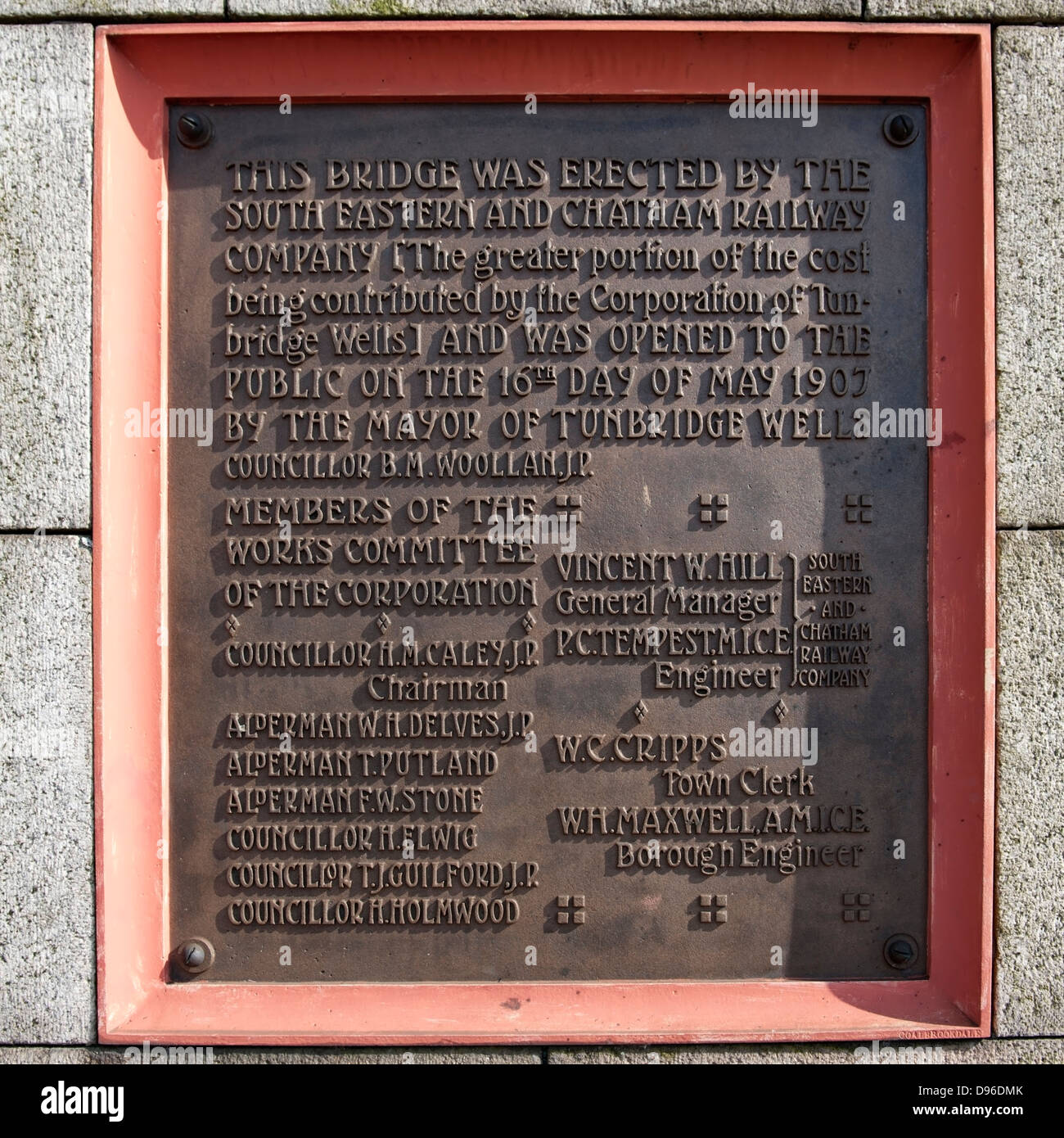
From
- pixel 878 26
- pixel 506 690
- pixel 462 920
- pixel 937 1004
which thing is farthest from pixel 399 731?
pixel 878 26

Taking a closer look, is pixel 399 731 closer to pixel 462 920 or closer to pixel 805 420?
pixel 462 920

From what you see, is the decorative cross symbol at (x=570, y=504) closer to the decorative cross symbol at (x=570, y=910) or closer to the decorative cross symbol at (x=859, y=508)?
the decorative cross symbol at (x=859, y=508)

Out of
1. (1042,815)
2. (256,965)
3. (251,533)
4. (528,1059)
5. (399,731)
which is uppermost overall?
(251,533)

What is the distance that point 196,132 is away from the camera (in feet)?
9.44

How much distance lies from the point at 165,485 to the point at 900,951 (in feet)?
11.1

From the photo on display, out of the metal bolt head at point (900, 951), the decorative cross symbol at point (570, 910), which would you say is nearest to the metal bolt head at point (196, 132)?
the decorative cross symbol at point (570, 910)

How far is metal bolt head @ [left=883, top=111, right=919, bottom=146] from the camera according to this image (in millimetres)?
2877

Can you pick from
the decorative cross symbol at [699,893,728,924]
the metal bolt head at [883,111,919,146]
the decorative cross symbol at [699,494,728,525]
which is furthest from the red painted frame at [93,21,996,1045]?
the decorative cross symbol at [699,494,728,525]

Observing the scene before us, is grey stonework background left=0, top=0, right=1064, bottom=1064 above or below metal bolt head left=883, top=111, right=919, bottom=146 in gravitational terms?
below

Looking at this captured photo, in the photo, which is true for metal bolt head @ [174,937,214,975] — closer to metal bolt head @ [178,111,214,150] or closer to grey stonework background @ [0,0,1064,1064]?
grey stonework background @ [0,0,1064,1064]

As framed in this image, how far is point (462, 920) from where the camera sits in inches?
112

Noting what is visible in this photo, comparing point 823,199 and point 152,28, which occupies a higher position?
point 152,28

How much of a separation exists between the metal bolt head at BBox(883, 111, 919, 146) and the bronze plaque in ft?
0.13

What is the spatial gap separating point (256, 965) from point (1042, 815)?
121 inches
